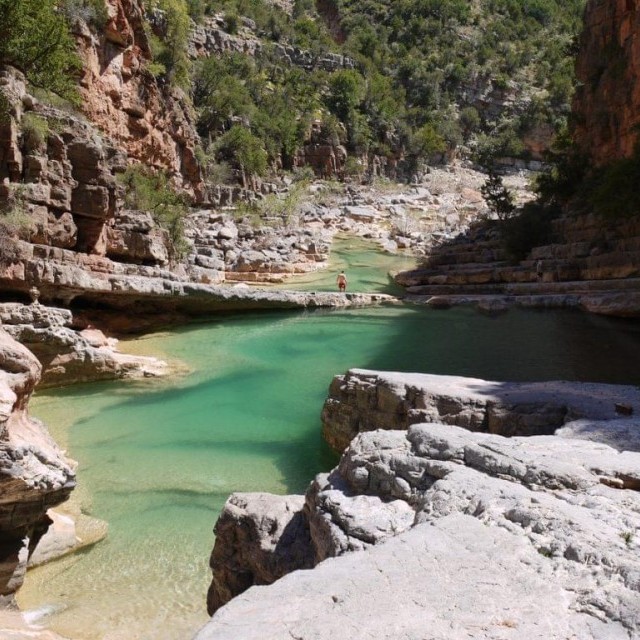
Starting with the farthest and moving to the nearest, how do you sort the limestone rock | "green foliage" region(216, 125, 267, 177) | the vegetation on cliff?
1. the vegetation on cliff
2. "green foliage" region(216, 125, 267, 177)
3. the limestone rock

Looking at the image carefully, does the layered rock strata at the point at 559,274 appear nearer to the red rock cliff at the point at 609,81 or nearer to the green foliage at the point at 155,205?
the red rock cliff at the point at 609,81

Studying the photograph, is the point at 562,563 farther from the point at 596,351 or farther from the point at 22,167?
the point at 22,167

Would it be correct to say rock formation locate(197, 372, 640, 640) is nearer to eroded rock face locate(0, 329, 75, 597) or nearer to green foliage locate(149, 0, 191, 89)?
eroded rock face locate(0, 329, 75, 597)

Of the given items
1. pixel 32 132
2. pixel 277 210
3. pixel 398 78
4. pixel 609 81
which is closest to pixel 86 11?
pixel 32 132

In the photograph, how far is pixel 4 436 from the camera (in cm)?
430

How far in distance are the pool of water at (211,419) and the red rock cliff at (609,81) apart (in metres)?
9.89

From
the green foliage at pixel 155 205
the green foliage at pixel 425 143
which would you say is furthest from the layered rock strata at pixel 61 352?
the green foliage at pixel 425 143

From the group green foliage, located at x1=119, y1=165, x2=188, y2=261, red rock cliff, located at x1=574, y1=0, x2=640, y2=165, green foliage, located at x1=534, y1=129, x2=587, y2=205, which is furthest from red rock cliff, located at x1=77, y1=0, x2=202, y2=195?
red rock cliff, located at x1=574, y1=0, x2=640, y2=165

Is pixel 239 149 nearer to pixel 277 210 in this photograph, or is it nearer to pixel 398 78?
pixel 277 210

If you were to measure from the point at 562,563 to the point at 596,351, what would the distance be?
9.14m

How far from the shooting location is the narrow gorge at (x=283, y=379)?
245 centimetres

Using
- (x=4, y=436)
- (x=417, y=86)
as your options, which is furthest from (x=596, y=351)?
(x=417, y=86)

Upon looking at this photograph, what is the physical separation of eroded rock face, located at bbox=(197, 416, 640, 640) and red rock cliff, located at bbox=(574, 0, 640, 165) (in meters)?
17.7

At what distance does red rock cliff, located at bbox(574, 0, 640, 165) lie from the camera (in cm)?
1796
